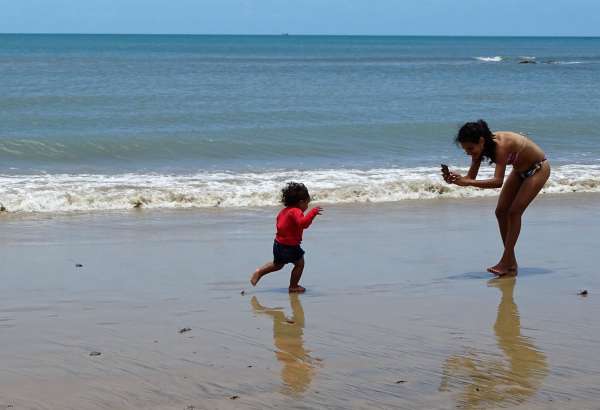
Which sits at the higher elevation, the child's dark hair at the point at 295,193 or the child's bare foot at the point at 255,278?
the child's dark hair at the point at 295,193

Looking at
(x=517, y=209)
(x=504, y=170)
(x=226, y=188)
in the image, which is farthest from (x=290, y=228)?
(x=226, y=188)

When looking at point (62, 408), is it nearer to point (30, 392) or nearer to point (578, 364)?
point (30, 392)

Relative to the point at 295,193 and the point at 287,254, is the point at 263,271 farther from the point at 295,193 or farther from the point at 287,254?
the point at 295,193

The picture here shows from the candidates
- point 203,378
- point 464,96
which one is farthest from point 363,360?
point 464,96

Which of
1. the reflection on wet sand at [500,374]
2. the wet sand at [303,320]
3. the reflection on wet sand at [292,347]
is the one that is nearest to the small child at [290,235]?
the wet sand at [303,320]

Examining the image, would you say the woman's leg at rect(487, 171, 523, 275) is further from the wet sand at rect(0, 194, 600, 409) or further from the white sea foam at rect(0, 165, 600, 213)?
the white sea foam at rect(0, 165, 600, 213)

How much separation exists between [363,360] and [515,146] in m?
2.68

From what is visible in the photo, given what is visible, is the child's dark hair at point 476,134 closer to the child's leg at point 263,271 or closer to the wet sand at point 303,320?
the wet sand at point 303,320

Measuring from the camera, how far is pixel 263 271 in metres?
6.56

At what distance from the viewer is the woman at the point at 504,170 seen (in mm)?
6590

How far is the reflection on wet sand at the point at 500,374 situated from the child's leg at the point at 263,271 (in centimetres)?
180

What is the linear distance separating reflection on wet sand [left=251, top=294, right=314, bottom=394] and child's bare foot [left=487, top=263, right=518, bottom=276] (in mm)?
1552

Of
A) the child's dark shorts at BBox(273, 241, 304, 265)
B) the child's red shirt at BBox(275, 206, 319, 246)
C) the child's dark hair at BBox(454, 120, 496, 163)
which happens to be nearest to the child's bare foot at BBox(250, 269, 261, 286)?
the child's dark shorts at BBox(273, 241, 304, 265)

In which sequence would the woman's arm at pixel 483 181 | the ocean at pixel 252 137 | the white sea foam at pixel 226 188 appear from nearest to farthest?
the woman's arm at pixel 483 181 < the white sea foam at pixel 226 188 < the ocean at pixel 252 137
